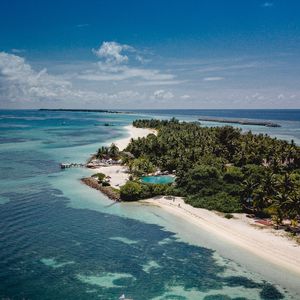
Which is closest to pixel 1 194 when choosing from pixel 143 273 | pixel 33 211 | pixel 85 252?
pixel 33 211

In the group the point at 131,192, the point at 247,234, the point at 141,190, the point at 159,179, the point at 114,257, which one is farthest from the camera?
the point at 159,179

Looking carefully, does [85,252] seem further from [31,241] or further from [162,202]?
[162,202]

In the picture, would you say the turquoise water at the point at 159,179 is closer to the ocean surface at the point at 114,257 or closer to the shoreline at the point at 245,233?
the shoreline at the point at 245,233

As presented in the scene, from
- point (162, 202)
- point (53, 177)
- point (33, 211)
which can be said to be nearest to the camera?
point (33, 211)

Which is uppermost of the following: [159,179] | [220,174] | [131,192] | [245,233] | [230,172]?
[230,172]

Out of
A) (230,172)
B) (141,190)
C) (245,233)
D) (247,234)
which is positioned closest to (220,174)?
(230,172)

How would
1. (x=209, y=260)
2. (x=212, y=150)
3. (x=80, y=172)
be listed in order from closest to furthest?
(x=209, y=260), (x=80, y=172), (x=212, y=150)

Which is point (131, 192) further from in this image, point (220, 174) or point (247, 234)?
point (247, 234)
